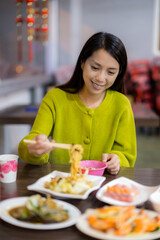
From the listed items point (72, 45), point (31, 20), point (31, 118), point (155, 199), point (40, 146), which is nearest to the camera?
point (155, 199)

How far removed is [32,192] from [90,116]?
0.64m

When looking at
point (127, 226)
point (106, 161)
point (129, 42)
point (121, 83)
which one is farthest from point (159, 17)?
point (127, 226)

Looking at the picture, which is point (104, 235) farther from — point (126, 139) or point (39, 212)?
point (126, 139)

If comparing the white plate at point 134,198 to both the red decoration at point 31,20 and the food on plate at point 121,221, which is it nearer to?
the food on plate at point 121,221

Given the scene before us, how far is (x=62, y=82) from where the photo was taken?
6008mm

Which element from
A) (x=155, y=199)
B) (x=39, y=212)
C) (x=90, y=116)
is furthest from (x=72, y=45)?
(x=39, y=212)

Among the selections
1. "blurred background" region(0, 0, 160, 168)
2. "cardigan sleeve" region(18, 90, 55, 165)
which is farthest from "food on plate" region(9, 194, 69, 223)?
"blurred background" region(0, 0, 160, 168)

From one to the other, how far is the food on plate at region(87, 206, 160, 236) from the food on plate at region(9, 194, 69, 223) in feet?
0.28

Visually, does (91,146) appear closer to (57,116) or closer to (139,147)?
(57,116)

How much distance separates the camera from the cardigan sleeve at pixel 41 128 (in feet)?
4.77

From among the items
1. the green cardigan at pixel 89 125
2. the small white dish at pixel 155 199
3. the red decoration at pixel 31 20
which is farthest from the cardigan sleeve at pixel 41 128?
the red decoration at pixel 31 20

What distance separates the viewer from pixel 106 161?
1.42m

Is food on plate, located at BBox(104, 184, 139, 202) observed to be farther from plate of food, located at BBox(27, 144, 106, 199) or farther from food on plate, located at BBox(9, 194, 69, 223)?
food on plate, located at BBox(9, 194, 69, 223)

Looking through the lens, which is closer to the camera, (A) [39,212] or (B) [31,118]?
(A) [39,212]
